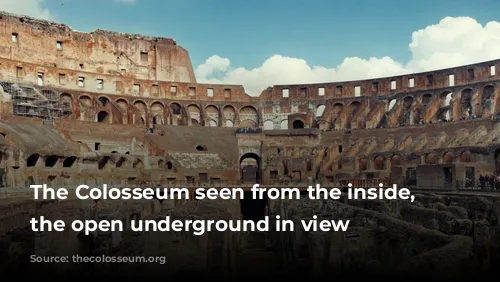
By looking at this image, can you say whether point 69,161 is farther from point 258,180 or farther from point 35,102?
point 258,180

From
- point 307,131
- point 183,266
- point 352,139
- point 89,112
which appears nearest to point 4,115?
point 89,112

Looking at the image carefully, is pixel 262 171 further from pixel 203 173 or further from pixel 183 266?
pixel 183 266

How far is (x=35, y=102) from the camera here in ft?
150

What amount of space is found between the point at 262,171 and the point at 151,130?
37.8 ft

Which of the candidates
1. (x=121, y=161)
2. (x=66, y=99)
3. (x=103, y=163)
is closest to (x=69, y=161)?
(x=103, y=163)

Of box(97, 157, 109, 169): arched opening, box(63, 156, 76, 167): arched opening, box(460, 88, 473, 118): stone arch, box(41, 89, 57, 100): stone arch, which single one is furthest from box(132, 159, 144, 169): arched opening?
box(460, 88, 473, 118): stone arch

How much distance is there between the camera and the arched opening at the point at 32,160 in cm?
3309

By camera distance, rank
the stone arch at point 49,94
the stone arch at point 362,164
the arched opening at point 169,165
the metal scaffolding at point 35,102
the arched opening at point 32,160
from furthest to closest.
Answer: the stone arch at point 49,94
the metal scaffolding at point 35,102
the stone arch at point 362,164
the arched opening at point 169,165
the arched opening at point 32,160

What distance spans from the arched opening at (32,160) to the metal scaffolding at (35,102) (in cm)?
1164

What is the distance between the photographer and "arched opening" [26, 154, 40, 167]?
109 feet

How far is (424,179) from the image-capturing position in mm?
30781

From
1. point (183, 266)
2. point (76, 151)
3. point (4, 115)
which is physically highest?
point (4, 115)

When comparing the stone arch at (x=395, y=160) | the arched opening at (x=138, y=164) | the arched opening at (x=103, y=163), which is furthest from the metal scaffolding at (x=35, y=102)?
the stone arch at (x=395, y=160)

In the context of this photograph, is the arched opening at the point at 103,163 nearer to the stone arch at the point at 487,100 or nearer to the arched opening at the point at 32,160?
the arched opening at the point at 32,160
